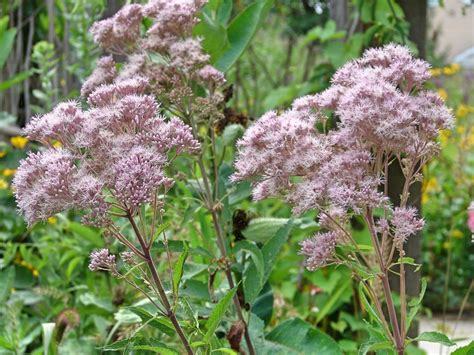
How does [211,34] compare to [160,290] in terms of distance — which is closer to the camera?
[160,290]

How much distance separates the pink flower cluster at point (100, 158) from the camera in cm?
125

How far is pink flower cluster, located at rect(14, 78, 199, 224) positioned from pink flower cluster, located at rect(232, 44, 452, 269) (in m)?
0.15

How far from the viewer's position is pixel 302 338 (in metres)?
1.83

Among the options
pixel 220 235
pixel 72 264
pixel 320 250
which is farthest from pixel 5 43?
pixel 320 250

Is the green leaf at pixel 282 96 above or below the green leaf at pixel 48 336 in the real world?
above

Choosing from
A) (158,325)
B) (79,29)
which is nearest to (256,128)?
(158,325)

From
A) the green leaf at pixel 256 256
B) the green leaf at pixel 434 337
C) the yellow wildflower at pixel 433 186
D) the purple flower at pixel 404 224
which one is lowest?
the yellow wildflower at pixel 433 186

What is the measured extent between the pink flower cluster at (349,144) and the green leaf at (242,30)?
2.14 feet

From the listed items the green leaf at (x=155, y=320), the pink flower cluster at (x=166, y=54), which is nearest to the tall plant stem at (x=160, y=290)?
the green leaf at (x=155, y=320)

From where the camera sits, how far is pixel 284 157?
4.38 ft

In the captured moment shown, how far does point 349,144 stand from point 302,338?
2.18 feet

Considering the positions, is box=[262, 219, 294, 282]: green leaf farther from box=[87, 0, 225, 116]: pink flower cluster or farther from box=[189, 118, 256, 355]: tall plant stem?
box=[87, 0, 225, 116]: pink flower cluster

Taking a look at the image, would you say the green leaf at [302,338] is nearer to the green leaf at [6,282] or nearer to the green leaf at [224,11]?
the green leaf at [224,11]

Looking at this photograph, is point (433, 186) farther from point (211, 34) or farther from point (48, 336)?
point (48, 336)
